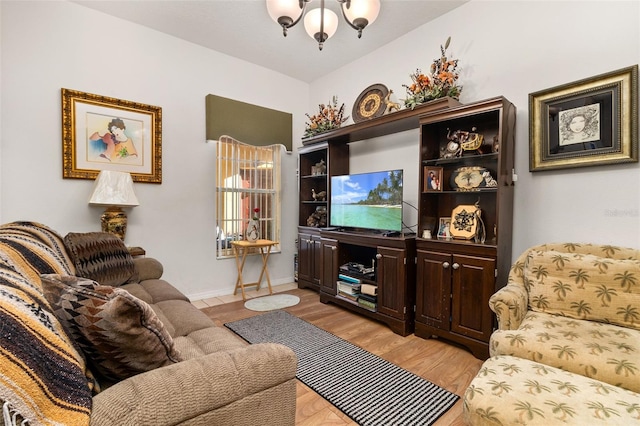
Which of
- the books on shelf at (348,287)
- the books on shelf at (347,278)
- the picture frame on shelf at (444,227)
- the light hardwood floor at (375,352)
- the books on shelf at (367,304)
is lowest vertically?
the light hardwood floor at (375,352)

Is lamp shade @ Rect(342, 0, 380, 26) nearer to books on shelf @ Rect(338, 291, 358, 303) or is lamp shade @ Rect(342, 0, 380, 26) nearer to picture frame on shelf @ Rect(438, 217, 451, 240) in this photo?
picture frame on shelf @ Rect(438, 217, 451, 240)

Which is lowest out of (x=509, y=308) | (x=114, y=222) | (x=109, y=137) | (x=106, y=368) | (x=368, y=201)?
(x=509, y=308)

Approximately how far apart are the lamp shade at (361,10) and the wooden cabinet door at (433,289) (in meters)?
1.91

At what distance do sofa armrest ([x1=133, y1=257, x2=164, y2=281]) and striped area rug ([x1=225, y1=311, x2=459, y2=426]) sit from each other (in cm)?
90

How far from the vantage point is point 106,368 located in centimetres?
93

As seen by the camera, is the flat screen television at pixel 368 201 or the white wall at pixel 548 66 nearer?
the white wall at pixel 548 66

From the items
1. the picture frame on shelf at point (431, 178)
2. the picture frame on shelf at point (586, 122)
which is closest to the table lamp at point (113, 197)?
the picture frame on shelf at point (431, 178)

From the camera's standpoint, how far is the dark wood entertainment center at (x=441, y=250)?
2273 mm

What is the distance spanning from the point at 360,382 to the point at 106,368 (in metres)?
1.52

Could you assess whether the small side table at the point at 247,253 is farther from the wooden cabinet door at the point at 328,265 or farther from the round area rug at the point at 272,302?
the wooden cabinet door at the point at 328,265

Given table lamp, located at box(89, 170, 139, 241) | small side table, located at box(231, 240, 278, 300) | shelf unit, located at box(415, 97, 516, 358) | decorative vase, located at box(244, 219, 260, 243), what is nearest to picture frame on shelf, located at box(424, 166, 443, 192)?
shelf unit, located at box(415, 97, 516, 358)

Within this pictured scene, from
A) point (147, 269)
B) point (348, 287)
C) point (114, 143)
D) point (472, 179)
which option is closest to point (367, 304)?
point (348, 287)

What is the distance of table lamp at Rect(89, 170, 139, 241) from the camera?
2.77 m

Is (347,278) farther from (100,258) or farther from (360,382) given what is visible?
(100,258)
